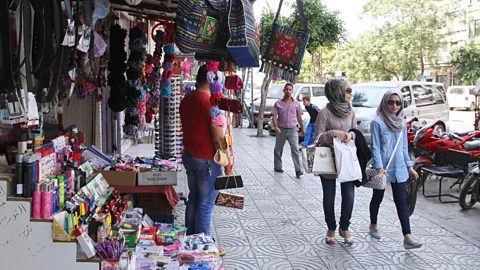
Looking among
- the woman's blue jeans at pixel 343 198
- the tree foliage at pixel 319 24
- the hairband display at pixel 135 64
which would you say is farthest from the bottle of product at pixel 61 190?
the tree foliage at pixel 319 24

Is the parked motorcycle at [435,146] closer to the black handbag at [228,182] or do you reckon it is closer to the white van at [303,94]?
the black handbag at [228,182]

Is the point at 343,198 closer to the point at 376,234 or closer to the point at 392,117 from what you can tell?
the point at 376,234

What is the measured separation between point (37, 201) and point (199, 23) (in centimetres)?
166

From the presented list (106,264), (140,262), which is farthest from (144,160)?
(106,264)

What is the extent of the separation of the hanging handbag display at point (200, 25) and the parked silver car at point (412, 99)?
925 centimetres

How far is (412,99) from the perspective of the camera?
43.6 ft

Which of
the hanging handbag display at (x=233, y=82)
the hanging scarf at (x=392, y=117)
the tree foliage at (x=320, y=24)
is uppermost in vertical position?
the tree foliage at (x=320, y=24)

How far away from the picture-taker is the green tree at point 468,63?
35.2m

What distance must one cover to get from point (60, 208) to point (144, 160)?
2538mm

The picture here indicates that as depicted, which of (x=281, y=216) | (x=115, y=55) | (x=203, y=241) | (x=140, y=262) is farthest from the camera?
(x=281, y=216)

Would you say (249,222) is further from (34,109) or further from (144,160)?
(34,109)

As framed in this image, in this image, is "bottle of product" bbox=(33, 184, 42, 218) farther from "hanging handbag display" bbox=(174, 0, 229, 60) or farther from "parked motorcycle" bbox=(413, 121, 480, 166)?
"parked motorcycle" bbox=(413, 121, 480, 166)

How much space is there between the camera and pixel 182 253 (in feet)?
13.1

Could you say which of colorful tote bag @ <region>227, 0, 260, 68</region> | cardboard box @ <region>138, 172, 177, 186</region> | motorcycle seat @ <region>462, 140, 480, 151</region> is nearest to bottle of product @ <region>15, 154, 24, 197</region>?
colorful tote bag @ <region>227, 0, 260, 68</region>
